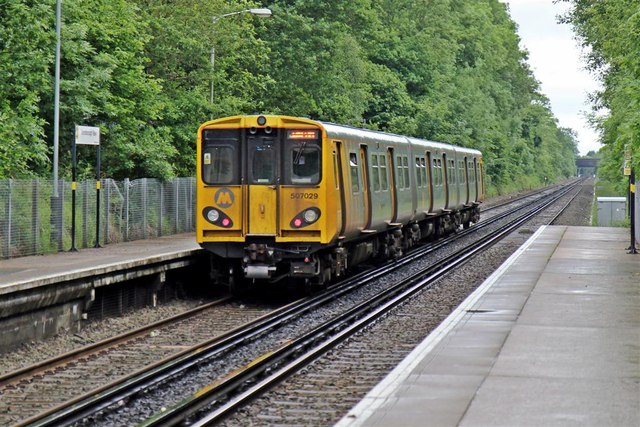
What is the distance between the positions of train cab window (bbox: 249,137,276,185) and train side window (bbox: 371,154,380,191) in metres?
4.37

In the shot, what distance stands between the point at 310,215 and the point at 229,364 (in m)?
6.74

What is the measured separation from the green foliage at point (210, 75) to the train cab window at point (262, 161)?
5756mm

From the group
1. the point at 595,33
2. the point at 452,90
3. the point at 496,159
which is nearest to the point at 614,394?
the point at 595,33

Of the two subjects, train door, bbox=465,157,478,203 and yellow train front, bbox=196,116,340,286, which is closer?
yellow train front, bbox=196,116,340,286

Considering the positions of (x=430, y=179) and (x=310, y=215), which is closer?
(x=310, y=215)

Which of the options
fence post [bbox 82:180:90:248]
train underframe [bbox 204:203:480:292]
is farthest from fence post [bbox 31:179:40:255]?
train underframe [bbox 204:203:480:292]

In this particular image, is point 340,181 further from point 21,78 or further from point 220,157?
point 21,78

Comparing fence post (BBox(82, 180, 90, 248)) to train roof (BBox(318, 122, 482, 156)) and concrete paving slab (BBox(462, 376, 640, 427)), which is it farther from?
concrete paving slab (BBox(462, 376, 640, 427))

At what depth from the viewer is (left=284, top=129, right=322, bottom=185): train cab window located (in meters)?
20.6

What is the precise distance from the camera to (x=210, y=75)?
3541 centimetres

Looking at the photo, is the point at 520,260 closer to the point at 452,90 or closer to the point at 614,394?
the point at 614,394

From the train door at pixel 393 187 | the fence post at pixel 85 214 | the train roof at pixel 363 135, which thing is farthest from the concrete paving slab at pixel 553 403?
the fence post at pixel 85 214

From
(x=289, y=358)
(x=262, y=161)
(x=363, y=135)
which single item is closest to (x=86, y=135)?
(x=262, y=161)

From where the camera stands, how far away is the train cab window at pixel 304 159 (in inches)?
813
